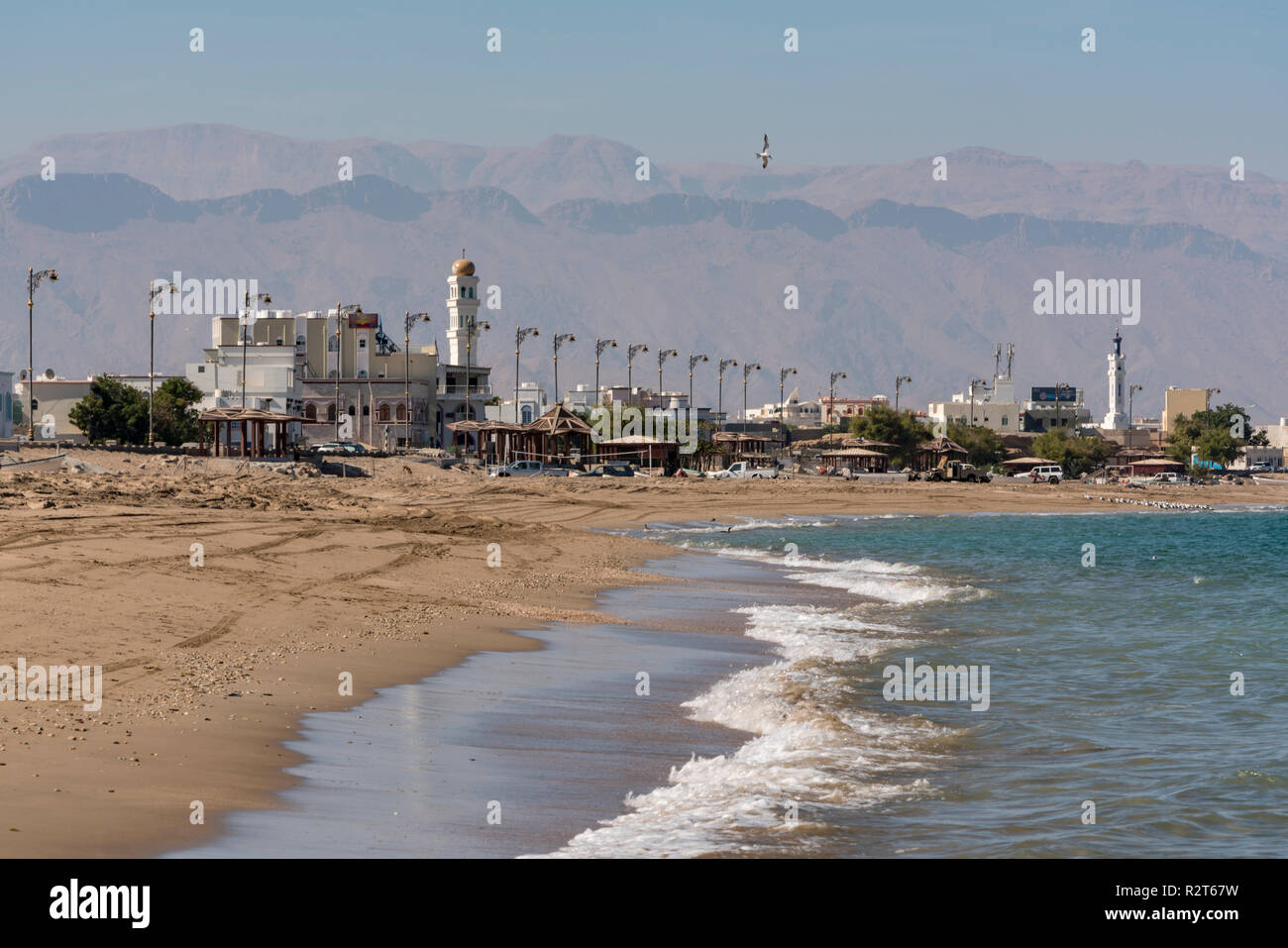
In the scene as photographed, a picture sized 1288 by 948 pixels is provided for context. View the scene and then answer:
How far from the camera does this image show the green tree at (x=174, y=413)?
283 feet

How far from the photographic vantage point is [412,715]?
49.2ft

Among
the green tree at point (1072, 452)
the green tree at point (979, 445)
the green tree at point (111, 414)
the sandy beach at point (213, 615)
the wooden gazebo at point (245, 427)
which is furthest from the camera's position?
the green tree at point (1072, 452)

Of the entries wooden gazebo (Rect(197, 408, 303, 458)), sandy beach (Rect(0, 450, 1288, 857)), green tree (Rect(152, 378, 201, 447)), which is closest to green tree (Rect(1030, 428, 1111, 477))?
green tree (Rect(152, 378, 201, 447))

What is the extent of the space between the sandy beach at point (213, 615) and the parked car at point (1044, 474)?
80.1 metres

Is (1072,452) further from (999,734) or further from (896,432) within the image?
(999,734)

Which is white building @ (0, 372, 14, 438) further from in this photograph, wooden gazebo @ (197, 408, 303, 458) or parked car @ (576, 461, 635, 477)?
parked car @ (576, 461, 635, 477)

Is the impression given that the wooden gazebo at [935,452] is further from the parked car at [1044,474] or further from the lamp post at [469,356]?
the lamp post at [469,356]

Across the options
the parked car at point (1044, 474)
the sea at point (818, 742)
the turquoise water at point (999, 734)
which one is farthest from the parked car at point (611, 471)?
the sea at point (818, 742)

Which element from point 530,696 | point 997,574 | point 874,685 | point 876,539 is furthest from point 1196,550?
point 530,696
